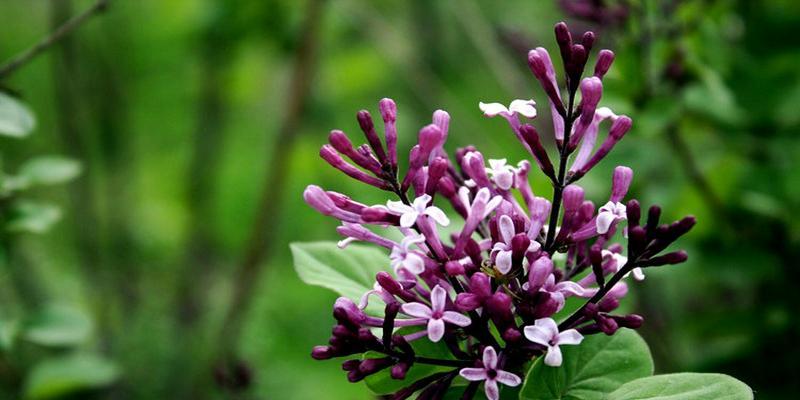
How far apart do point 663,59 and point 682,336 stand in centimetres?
80

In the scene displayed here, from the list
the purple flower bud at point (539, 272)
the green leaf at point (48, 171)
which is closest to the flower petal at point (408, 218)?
the purple flower bud at point (539, 272)

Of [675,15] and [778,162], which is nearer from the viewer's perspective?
[675,15]

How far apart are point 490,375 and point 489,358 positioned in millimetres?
15

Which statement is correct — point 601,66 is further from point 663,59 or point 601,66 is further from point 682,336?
point 682,336

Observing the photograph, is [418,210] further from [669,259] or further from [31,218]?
[31,218]

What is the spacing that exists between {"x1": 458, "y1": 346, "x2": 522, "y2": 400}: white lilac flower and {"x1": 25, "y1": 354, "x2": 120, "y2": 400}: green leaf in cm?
79

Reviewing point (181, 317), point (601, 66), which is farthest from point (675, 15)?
point (181, 317)

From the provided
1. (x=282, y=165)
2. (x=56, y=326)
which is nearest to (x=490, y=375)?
(x=56, y=326)

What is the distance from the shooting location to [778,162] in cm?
149

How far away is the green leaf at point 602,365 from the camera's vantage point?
73 cm

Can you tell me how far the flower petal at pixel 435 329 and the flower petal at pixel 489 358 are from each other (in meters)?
0.04

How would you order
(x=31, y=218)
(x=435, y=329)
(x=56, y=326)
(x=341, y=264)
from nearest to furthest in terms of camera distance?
1. (x=435, y=329)
2. (x=341, y=264)
3. (x=31, y=218)
4. (x=56, y=326)

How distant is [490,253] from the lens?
69 cm

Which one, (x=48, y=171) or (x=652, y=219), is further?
(x=48, y=171)
